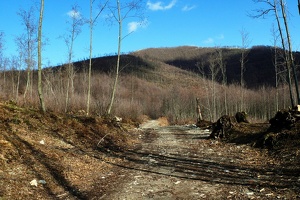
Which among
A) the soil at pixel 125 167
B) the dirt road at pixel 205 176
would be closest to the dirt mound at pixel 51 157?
the soil at pixel 125 167

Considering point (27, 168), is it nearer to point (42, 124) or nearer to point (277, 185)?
point (42, 124)

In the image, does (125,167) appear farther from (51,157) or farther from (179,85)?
(179,85)

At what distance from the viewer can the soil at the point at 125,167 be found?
6.19 m

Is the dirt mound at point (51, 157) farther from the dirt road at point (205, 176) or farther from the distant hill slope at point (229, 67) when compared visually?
the distant hill slope at point (229, 67)

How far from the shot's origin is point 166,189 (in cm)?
652

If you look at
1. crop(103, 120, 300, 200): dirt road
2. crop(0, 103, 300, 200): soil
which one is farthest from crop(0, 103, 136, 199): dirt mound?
crop(103, 120, 300, 200): dirt road

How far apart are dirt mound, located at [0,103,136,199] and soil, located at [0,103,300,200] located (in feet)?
0.07

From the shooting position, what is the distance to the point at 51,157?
28.3 feet

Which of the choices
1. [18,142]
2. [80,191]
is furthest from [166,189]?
[18,142]

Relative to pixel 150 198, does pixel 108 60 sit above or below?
above

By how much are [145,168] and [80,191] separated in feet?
8.56

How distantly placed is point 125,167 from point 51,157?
226 cm

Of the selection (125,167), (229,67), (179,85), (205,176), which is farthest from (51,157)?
(229,67)

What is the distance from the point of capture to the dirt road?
5.96m
